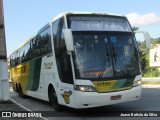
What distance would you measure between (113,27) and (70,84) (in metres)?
2.34

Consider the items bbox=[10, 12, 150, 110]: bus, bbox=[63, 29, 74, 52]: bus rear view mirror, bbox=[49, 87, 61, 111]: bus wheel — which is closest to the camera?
bbox=[63, 29, 74, 52]: bus rear view mirror

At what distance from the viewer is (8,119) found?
37.6 ft

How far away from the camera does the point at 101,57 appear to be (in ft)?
37.2

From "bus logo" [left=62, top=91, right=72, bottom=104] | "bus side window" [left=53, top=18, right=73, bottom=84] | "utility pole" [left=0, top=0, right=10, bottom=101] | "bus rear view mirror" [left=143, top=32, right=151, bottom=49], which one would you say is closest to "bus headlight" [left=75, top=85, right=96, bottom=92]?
"bus side window" [left=53, top=18, right=73, bottom=84]

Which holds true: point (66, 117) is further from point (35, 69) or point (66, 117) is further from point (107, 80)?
point (35, 69)

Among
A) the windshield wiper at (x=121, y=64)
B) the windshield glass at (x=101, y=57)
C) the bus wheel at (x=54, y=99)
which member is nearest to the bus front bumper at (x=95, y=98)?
the windshield glass at (x=101, y=57)

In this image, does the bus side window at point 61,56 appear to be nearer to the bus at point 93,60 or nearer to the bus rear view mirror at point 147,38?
the bus at point 93,60

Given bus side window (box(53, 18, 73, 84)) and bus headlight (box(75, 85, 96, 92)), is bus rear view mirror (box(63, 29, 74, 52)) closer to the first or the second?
bus side window (box(53, 18, 73, 84))

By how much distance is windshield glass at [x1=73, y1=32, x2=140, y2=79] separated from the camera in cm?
1120

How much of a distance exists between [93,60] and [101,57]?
0.91 ft

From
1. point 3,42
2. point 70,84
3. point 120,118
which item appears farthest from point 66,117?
point 3,42

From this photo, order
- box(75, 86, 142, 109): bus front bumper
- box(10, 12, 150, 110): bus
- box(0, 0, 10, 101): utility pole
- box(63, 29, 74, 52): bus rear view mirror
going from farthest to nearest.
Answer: box(0, 0, 10, 101): utility pole < box(10, 12, 150, 110): bus < box(75, 86, 142, 109): bus front bumper < box(63, 29, 74, 52): bus rear view mirror

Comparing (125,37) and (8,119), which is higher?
(125,37)

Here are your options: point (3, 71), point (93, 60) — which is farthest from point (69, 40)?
point (3, 71)
